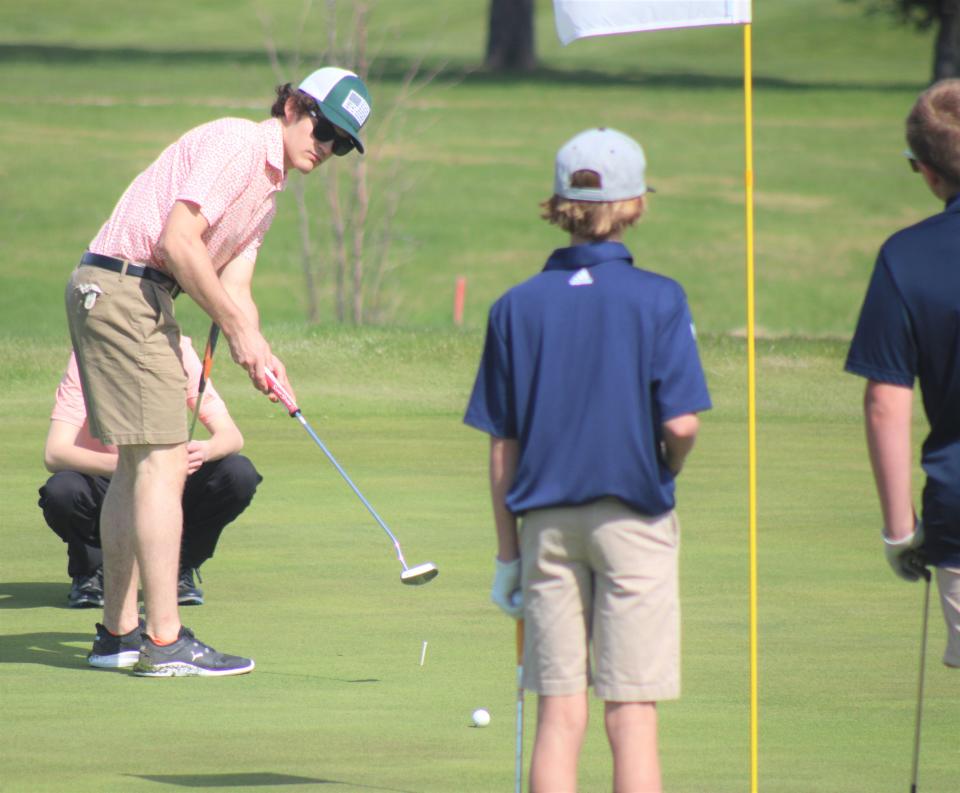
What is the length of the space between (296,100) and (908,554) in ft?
8.48

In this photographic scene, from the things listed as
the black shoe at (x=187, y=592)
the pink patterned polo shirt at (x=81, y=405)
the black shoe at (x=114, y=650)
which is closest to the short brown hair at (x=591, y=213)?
the black shoe at (x=114, y=650)

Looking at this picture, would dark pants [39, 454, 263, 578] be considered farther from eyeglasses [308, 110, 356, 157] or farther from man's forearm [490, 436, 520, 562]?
man's forearm [490, 436, 520, 562]

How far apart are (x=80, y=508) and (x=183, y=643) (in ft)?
4.10

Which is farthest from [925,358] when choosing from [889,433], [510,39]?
[510,39]

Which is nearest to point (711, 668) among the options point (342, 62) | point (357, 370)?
point (357, 370)

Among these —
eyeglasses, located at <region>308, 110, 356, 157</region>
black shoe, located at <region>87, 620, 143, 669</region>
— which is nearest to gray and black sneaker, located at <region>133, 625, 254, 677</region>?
black shoe, located at <region>87, 620, 143, 669</region>

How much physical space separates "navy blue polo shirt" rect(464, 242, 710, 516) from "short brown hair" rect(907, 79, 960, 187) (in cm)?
62

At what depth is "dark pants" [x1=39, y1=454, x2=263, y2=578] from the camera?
6.92 meters

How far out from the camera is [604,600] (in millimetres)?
4102

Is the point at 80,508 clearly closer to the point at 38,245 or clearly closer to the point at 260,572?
the point at 260,572

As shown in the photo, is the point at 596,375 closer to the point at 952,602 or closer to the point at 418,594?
the point at 952,602

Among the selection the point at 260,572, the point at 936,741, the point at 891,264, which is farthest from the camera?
the point at 260,572

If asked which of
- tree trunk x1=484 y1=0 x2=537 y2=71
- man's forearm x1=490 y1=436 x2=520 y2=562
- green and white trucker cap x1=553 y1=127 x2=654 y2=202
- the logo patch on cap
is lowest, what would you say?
tree trunk x1=484 y1=0 x2=537 y2=71

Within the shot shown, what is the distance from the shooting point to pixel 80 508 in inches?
273
